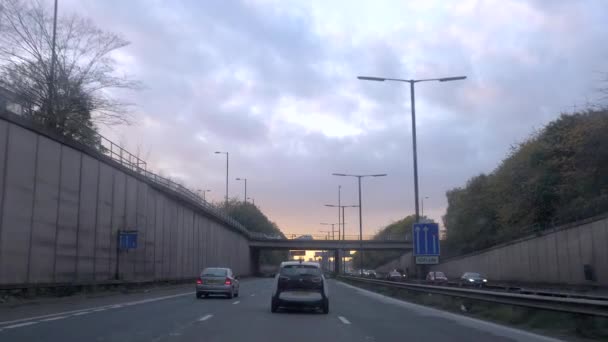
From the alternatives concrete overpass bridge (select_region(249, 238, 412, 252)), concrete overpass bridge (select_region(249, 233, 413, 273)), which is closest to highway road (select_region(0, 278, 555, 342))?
concrete overpass bridge (select_region(249, 233, 413, 273))

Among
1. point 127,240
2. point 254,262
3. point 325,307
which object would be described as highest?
point 127,240

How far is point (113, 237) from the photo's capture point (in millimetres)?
40906

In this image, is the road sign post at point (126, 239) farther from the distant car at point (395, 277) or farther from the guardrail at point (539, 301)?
the distant car at point (395, 277)

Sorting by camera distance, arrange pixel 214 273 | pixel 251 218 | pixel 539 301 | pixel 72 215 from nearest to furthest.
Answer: pixel 539 301, pixel 214 273, pixel 72 215, pixel 251 218

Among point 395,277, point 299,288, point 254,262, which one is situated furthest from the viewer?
point 254,262

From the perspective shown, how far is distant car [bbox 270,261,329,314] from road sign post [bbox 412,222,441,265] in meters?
8.70

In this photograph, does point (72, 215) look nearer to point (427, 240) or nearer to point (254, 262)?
point (427, 240)

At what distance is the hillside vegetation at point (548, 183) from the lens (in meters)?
44.9

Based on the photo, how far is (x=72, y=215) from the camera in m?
33.8

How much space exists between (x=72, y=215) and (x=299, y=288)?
16.2 meters

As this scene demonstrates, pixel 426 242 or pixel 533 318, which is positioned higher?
pixel 426 242

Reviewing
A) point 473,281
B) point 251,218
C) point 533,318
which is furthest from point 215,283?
point 251,218

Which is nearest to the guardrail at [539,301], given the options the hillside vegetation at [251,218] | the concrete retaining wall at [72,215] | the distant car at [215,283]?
the distant car at [215,283]

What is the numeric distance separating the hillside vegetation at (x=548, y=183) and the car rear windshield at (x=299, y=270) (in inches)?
946
